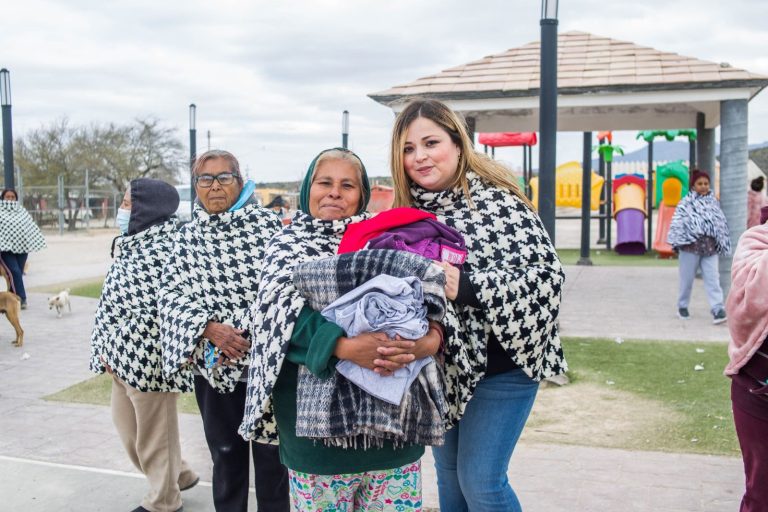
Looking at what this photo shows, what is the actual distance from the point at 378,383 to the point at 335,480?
0.40 metres

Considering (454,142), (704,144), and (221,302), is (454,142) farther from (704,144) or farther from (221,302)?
(704,144)

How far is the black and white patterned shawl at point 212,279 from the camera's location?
3258 mm

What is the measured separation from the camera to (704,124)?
1370 centimetres

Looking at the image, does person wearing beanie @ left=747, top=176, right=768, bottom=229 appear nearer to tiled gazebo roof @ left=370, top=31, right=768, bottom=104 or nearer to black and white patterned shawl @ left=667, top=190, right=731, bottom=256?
tiled gazebo roof @ left=370, top=31, right=768, bottom=104

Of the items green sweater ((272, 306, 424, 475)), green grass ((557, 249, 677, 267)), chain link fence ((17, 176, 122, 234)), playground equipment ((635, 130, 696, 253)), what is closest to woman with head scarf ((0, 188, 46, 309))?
green sweater ((272, 306, 424, 475))

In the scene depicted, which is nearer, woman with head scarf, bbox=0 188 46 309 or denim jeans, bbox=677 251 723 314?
denim jeans, bbox=677 251 723 314

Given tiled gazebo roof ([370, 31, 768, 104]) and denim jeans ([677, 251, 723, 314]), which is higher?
tiled gazebo roof ([370, 31, 768, 104])

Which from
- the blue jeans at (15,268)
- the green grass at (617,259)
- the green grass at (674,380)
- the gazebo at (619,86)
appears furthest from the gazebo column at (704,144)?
the blue jeans at (15,268)

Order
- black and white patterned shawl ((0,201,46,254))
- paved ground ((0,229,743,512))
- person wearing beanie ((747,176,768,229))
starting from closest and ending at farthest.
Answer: paved ground ((0,229,743,512)) → black and white patterned shawl ((0,201,46,254)) → person wearing beanie ((747,176,768,229))

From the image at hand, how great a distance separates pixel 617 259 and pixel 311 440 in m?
16.6

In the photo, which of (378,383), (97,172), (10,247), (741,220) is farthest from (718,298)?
(97,172)

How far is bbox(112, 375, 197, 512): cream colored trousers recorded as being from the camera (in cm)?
382

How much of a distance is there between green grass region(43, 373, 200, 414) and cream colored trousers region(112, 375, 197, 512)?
6.84 ft

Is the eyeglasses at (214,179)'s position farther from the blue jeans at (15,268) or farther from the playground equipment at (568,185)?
the playground equipment at (568,185)
